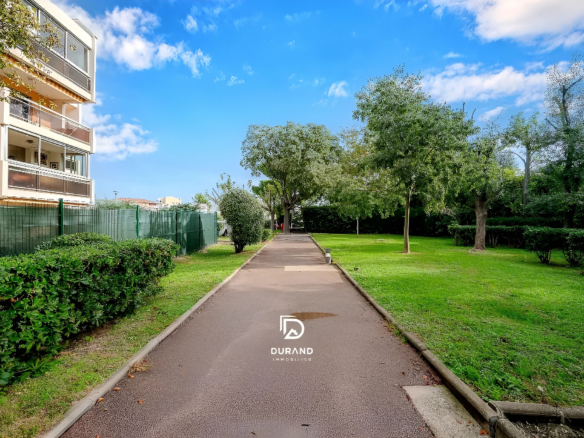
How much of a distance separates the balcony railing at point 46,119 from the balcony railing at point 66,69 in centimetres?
223

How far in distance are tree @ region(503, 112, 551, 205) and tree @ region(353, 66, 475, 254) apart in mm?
3862

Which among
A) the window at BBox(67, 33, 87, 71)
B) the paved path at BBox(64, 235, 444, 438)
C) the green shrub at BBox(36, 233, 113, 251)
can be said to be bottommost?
the paved path at BBox(64, 235, 444, 438)

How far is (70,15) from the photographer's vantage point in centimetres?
1844

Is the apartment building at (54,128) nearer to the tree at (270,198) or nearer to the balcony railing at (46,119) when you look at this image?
the balcony railing at (46,119)

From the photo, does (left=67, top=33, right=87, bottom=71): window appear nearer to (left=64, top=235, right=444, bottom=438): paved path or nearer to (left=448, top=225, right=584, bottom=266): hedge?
(left=64, top=235, right=444, bottom=438): paved path

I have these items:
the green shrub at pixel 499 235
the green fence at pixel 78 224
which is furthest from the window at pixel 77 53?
the green shrub at pixel 499 235

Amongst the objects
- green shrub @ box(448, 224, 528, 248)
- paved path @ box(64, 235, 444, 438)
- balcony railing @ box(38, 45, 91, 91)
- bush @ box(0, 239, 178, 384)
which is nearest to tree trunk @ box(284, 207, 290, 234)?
green shrub @ box(448, 224, 528, 248)

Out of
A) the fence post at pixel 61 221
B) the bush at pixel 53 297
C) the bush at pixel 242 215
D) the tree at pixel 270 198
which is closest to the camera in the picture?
the bush at pixel 53 297

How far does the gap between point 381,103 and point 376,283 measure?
358 inches

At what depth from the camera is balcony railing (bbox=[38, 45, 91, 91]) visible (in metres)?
16.4

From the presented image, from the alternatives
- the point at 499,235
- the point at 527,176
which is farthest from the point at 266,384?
the point at 527,176

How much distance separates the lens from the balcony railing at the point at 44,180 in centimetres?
1395

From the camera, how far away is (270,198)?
4581 centimetres

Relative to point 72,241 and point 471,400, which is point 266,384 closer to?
point 471,400
